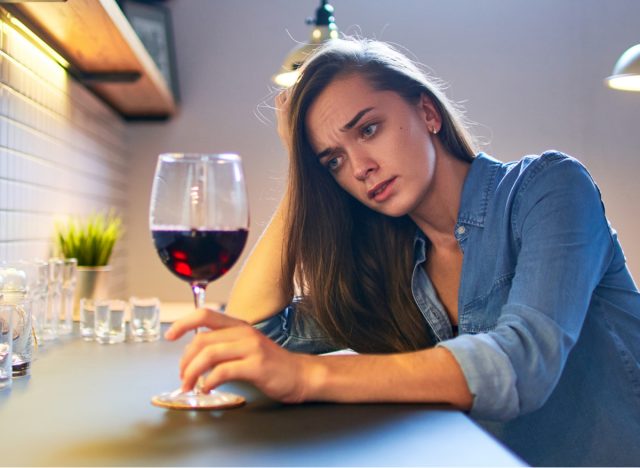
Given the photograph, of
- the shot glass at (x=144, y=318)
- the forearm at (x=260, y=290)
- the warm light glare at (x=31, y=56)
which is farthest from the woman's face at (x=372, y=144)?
the warm light glare at (x=31, y=56)

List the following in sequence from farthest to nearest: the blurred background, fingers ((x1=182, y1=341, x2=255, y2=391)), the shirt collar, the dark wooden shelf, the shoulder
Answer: the blurred background → the dark wooden shelf → the shirt collar → the shoulder → fingers ((x1=182, y1=341, x2=255, y2=391))

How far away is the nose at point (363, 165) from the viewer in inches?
51.8

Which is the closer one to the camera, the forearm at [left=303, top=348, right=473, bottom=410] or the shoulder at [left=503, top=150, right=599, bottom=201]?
the forearm at [left=303, top=348, right=473, bottom=410]

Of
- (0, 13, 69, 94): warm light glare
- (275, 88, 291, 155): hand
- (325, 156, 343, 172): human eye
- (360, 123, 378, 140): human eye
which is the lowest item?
(325, 156, 343, 172): human eye

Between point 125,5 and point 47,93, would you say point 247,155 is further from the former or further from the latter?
point 47,93

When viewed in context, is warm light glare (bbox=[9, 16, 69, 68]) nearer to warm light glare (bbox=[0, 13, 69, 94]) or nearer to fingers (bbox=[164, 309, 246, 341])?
warm light glare (bbox=[0, 13, 69, 94])

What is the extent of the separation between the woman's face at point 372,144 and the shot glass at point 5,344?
613 mm

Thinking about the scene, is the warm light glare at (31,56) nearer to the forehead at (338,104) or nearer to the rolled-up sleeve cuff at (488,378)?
the forehead at (338,104)

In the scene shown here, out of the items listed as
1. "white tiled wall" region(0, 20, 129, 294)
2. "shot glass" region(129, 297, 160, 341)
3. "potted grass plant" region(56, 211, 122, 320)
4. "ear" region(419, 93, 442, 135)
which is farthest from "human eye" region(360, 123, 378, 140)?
"potted grass plant" region(56, 211, 122, 320)

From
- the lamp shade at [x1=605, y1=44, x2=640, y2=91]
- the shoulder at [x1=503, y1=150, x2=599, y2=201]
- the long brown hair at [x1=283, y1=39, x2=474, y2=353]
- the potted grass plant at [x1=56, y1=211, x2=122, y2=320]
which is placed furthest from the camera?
the lamp shade at [x1=605, y1=44, x2=640, y2=91]

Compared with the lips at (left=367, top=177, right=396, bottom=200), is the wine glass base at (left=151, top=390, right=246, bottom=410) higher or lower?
lower

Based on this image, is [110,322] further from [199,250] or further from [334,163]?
[199,250]

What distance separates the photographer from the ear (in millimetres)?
1456

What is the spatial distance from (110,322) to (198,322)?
70cm
